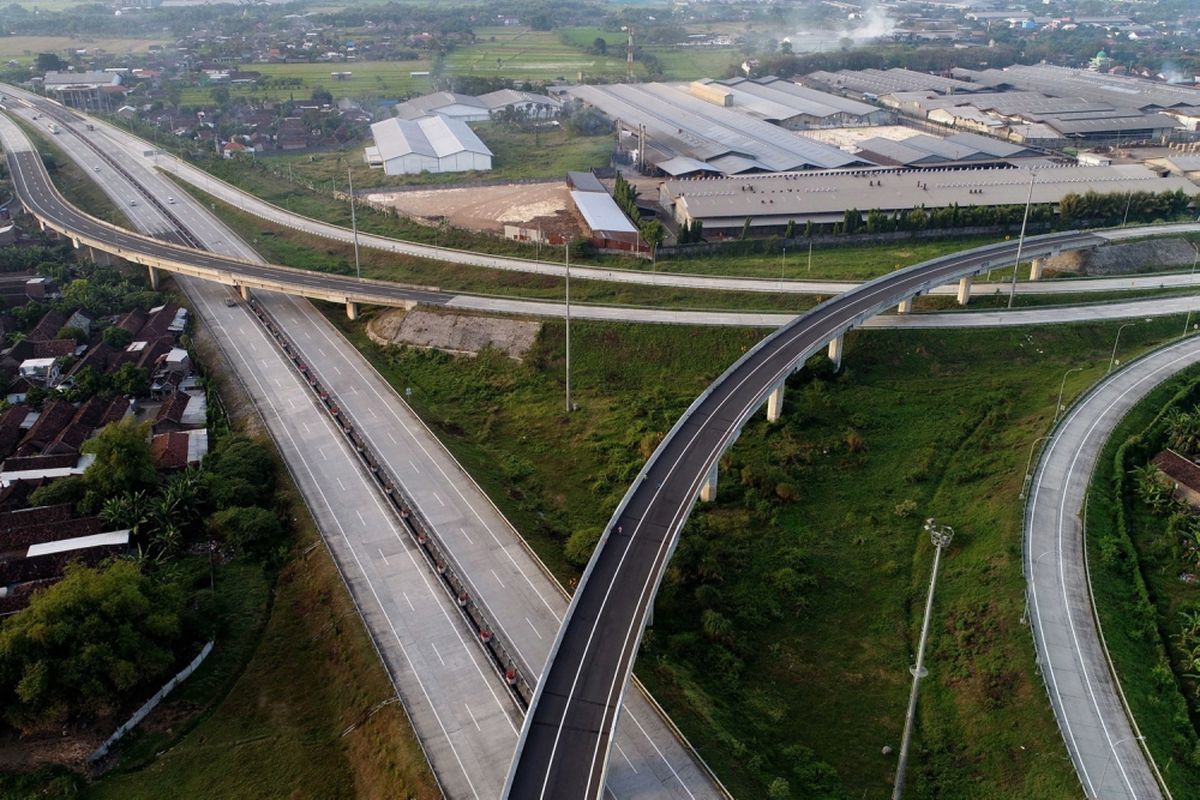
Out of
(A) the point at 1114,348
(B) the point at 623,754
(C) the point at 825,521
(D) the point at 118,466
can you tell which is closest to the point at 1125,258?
(A) the point at 1114,348

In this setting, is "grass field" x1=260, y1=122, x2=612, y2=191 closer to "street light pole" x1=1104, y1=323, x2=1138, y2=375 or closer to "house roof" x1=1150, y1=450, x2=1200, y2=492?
"street light pole" x1=1104, y1=323, x2=1138, y2=375

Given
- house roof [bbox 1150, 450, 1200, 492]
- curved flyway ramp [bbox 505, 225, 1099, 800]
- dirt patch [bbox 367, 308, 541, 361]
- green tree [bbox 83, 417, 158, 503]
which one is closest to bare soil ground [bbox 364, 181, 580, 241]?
dirt patch [bbox 367, 308, 541, 361]

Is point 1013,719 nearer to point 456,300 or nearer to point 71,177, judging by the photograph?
point 456,300

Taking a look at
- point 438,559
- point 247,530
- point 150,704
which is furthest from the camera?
point 247,530

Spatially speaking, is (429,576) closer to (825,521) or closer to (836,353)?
(825,521)

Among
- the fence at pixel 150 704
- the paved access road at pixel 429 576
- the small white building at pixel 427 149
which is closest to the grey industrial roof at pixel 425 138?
the small white building at pixel 427 149

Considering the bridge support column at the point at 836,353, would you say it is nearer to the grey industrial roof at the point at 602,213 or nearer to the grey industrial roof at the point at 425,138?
the grey industrial roof at the point at 602,213
